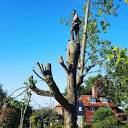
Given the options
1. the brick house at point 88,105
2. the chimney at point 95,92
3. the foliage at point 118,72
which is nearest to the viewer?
the foliage at point 118,72

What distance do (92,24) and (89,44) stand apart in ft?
28.2

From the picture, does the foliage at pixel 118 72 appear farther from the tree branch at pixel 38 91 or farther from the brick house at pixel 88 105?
the brick house at pixel 88 105

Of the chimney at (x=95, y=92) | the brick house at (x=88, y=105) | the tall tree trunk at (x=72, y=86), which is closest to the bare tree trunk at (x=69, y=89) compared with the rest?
the tall tree trunk at (x=72, y=86)

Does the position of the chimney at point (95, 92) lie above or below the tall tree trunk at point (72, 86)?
above

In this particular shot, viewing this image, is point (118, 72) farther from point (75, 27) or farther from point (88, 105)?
point (88, 105)

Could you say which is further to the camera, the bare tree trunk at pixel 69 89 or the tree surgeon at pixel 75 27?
the tree surgeon at pixel 75 27

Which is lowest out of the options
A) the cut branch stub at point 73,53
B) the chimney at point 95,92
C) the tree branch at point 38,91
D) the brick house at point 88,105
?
the tree branch at point 38,91

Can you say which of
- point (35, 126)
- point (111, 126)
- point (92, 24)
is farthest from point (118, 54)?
point (111, 126)

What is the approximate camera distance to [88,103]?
94.5 meters

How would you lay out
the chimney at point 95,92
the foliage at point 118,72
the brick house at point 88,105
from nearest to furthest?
the foliage at point 118,72 < the brick house at point 88,105 < the chimney at point 95,92

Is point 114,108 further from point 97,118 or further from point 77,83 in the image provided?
point 77,83

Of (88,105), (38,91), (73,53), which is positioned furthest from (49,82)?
(88,105)

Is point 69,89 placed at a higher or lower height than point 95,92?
lower

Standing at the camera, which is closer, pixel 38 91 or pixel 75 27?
pixel 38 91
